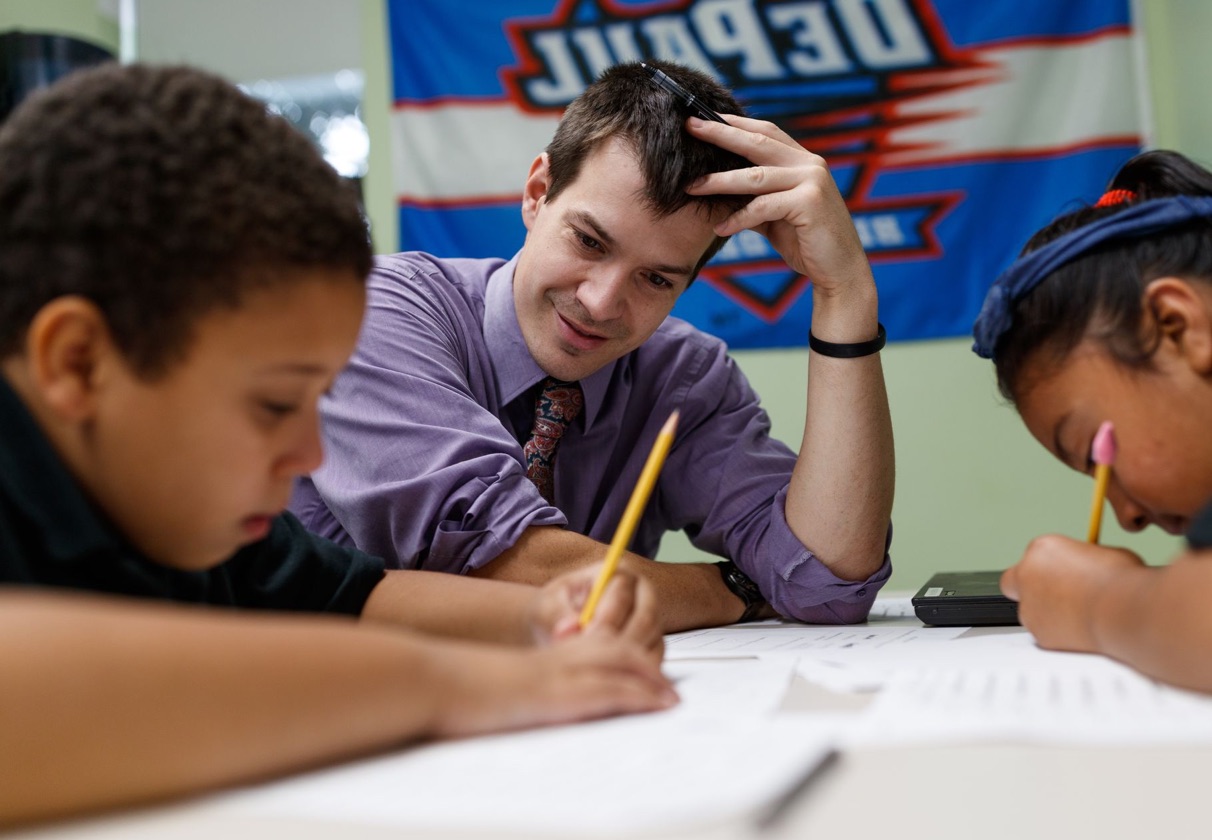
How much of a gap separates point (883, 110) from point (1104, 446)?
2032mm

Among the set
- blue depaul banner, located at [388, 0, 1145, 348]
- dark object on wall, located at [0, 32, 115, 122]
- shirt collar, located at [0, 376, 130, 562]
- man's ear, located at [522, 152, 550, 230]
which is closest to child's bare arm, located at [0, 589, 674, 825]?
shirt collar, located at [0, 376, 130, 562]

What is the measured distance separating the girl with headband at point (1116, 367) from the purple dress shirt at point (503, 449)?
418 millimetres

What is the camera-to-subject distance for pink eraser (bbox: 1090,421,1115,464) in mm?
931

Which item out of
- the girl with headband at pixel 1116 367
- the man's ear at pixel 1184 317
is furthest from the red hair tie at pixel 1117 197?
the man's ear at pixel 1184 317

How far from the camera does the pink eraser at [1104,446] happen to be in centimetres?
93

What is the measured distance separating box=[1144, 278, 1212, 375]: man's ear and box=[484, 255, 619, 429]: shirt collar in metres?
0.73

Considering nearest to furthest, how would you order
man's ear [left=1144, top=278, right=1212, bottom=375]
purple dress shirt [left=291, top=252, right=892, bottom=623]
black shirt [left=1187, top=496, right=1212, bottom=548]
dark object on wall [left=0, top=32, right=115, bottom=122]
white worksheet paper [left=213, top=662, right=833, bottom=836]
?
white worksheet paper [left=213, top=662, right=833, bottom=836]
black shirt [left=1187, top=496, right=1212, bottom=548]
man's ear [left=1144, top=278, right=1212, bottom=375]
purple dress shirt [left=291, top=252, right=892, bottom=623]
dark object on wall [left=0, top=32, right=115, bottom=122]

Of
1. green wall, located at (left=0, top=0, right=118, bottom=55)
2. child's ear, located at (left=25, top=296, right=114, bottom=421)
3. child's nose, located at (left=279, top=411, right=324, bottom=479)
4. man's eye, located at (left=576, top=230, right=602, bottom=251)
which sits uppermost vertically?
green wall, located at (left=0, top=0, right=118, bottom=55)

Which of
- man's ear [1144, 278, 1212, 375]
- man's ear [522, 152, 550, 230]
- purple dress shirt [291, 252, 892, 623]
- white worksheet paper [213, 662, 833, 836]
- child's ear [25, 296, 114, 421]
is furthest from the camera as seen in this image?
man's ear [522, 152, 550, 230]

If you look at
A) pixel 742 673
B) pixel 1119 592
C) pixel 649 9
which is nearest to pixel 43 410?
pixel 742 673

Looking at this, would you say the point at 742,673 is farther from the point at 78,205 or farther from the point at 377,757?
the point at 78,205

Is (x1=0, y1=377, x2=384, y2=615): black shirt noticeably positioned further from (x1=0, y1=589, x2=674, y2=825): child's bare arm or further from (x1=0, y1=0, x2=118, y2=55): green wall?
(x1=0, y1=0, x2=118, y2=55): green wall

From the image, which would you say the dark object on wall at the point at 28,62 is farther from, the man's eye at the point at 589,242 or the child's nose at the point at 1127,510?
the child's nose at the point at 1127,510

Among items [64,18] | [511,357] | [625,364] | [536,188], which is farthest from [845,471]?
[64,18]
